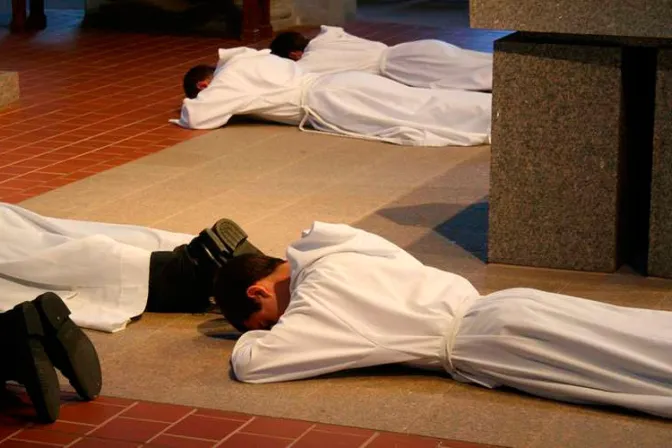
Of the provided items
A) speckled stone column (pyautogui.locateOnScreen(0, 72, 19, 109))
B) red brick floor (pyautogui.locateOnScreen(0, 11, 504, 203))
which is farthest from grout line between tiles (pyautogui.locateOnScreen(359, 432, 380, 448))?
speckled stone column (pyautogui.locateOnScreen(0, 72, 19, 109))

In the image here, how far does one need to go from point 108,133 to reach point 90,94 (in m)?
1.30

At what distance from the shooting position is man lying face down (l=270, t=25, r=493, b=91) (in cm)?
905

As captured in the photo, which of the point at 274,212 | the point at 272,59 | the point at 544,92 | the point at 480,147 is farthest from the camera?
the point at 272,59

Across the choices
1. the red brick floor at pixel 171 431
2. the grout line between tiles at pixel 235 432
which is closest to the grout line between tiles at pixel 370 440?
the red brick floor at pixel 171 431

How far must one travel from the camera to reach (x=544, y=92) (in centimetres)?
539

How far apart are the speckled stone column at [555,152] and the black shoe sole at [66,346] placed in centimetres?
202

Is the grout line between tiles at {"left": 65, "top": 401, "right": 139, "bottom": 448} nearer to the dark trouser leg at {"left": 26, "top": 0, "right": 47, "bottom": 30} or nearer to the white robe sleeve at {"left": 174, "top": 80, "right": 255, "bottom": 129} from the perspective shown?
the white robe sleeve at {"left": 174, "top": 80, "right": 255, "bottom": 129}

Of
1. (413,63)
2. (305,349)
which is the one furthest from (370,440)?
(413,63)

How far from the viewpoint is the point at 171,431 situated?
12.8ft

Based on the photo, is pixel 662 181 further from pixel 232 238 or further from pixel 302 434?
pixel 302 434

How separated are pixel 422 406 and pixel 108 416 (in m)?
0.89

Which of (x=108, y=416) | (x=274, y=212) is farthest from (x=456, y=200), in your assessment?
(x=108, y=416)

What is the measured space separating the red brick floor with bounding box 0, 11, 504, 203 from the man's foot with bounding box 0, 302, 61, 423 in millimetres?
2746

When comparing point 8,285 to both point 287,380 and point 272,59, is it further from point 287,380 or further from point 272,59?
point 272,59
